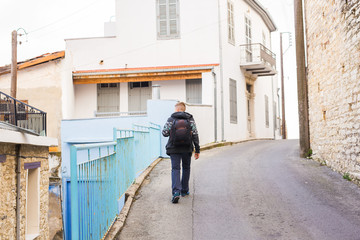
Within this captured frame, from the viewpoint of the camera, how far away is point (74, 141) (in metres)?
17.6

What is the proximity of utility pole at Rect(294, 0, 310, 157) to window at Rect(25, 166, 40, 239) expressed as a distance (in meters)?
9.13

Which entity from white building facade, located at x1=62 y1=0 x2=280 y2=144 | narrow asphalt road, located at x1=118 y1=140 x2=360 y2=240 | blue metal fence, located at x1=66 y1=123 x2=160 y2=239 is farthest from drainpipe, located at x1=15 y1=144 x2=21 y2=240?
white building facade, located at x1=62 y1=0 x2=280 y2=144

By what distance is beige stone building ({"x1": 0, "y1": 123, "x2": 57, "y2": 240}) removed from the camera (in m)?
4.66

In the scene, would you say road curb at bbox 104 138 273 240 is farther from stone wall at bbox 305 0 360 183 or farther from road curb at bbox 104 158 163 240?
stone wall at bbox 305 0 360 183

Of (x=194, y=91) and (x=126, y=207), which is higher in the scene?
(x=194, y=91)

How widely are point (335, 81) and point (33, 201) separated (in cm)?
740

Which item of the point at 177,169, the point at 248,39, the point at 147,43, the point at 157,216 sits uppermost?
the point at 248,39

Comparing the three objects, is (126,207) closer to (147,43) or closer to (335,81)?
(335,81)

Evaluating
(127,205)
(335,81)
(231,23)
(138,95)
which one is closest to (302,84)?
(335,81)

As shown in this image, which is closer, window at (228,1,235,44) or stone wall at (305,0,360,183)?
stone wall at (305,0,360,183)

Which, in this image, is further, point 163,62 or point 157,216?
point 163,62

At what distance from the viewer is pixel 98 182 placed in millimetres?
5254

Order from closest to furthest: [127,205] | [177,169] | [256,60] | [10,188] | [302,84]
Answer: [10,188]
[127,205]
[177,169]
[302,84]
[256,60]

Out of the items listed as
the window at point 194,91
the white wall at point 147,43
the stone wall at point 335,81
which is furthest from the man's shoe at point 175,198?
the white wall at point 147,43
